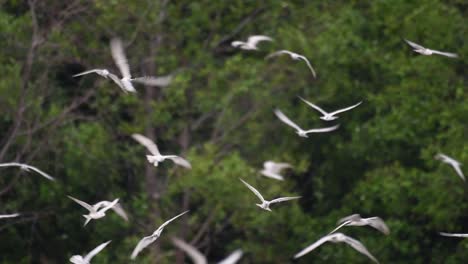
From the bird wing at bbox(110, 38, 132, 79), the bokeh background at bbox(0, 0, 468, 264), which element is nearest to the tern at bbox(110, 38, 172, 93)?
the bird wing at bbox(110, 38, 132, 79)

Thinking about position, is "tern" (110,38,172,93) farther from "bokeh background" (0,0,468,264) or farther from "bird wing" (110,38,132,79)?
"bokeh background" (0,0,468,264)

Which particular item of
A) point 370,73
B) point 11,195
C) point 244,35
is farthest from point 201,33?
point 11,195

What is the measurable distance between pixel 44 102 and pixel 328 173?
4.72 m

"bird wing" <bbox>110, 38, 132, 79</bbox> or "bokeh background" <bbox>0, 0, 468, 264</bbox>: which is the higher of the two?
"bird wing" <bbox>110, 38, 132, 79</bbox>

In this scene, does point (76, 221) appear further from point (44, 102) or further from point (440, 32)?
point (440, 32)

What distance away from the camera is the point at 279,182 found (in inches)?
770

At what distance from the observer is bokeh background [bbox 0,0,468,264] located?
19.3 metres

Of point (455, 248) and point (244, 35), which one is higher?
point (244, 35)

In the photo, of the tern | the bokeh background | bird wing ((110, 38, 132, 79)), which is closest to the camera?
the tern

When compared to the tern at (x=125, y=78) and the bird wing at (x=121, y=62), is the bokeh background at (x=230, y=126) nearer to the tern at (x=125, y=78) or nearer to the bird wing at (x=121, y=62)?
the bird wing at (x=121, y=62)

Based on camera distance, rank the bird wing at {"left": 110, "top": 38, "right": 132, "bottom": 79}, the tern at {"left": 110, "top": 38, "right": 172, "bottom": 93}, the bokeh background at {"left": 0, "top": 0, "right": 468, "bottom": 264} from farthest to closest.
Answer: the bokeh background at {"left": 0, "top": 0, "right": 468, "bottom": 264} < the bird wing at {"left": 110, "top": 38, "right": 132, "bottom": 79} < the tern at {"left": 110, "top": 38, "right": 172, "bottom": 93}

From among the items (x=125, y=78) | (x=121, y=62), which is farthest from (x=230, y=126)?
(x=125, y=78)

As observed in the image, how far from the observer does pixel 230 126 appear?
20531mm

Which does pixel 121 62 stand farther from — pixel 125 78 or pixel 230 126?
pixel 230 126
